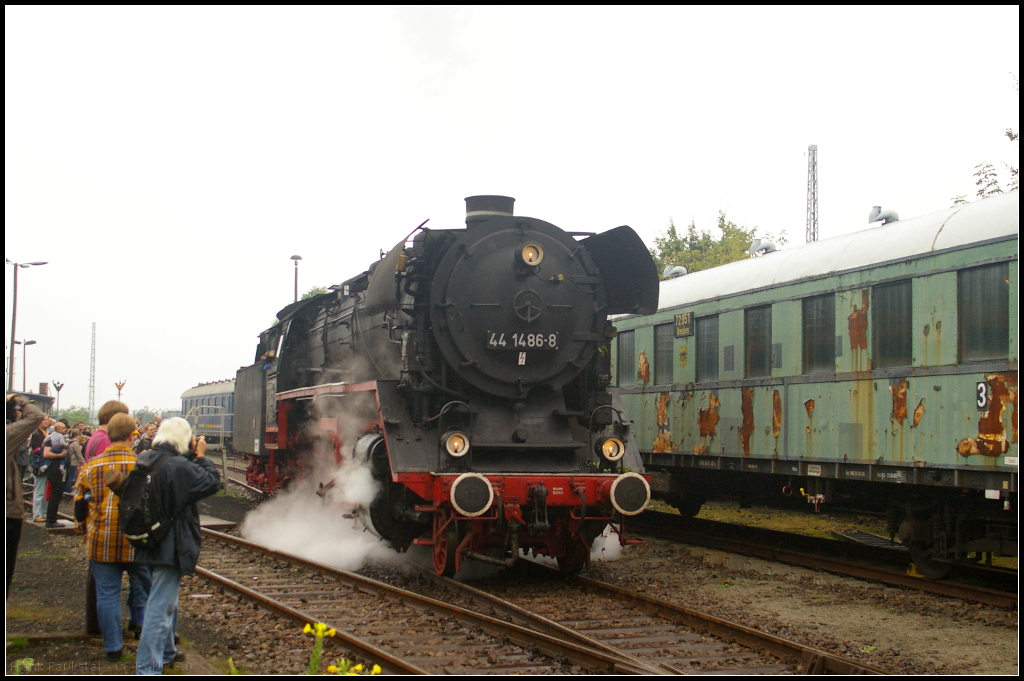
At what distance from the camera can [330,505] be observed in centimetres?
979

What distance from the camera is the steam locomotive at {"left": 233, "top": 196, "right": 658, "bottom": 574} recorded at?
7.88 metres

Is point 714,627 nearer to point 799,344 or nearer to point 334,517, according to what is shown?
point 799,344

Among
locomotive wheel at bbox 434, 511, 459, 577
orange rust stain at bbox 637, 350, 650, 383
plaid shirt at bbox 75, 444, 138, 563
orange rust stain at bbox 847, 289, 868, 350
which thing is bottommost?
locomotive wheel at bbox 434, 511, 459, 577

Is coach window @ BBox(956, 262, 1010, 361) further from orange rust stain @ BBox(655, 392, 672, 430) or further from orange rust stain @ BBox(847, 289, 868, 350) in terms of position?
orange rust stain @ BBox(655, 392, 672, 430)

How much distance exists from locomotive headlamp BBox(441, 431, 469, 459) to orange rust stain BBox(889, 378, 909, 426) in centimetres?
404

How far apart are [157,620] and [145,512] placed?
0.62 m

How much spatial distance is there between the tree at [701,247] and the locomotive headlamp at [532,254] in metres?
21.0

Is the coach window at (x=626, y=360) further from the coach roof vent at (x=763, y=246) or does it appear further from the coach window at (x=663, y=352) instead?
the coach roof vent at (x=763, y=246)

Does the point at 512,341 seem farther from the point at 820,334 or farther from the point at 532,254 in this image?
the point at 820,334

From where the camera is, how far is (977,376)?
7629 millimetres

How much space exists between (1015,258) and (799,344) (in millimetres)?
2719

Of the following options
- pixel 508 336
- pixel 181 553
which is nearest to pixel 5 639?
pixel 181 553

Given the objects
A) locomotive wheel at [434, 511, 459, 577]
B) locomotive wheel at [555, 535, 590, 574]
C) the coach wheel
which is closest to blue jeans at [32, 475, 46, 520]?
locomotive wheel at [434, 511, 459, 577]

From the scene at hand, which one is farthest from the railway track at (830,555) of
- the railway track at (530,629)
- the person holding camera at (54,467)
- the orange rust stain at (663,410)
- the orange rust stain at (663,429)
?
the person holding camera at (54,467)
